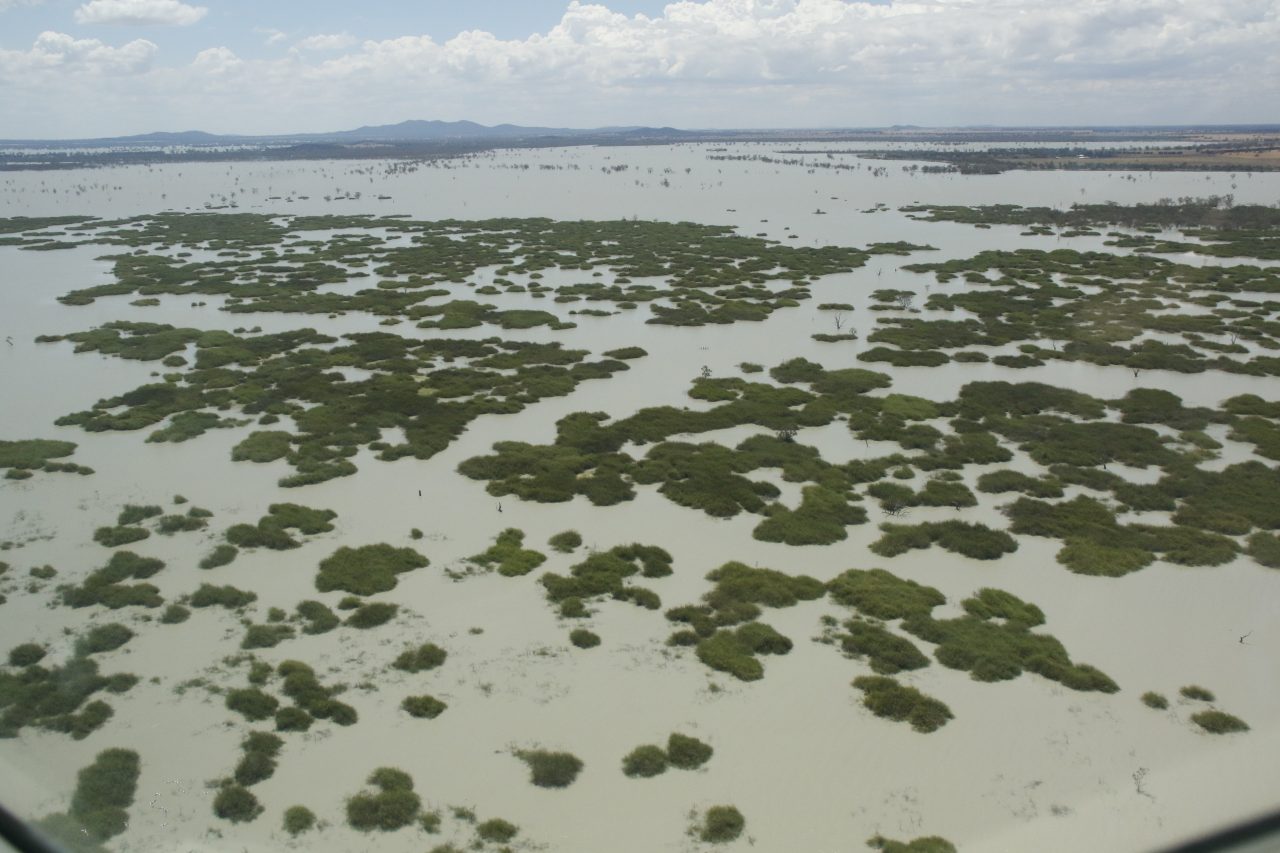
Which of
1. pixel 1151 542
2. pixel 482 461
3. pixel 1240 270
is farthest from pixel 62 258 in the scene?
pixel 1240 270

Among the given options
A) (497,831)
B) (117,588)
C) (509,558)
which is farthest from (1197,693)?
(117,588)

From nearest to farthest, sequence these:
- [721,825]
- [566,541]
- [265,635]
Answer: [721,825] < [265,635] < [566,541]

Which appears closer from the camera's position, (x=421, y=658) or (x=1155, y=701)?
(x=1155, y=701)

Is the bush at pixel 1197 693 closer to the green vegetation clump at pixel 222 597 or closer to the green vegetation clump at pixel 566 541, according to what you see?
the green vegetation clump at pixel 566 541

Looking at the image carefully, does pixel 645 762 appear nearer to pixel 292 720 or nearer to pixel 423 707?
pixel 423 707

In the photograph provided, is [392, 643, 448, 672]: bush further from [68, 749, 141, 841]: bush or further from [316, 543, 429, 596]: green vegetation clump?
[68, 749, 141, 841]: bush

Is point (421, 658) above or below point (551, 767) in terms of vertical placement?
above

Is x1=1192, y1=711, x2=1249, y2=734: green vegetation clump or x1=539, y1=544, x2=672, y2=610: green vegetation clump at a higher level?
x1=539, y1=544, x2=672, y2=610: green vegetation clump

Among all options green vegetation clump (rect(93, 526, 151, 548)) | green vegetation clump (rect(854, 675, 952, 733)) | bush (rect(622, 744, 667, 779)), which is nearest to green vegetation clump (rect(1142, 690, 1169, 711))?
green vegetation clump (rect(854, 675, 952, 733))
